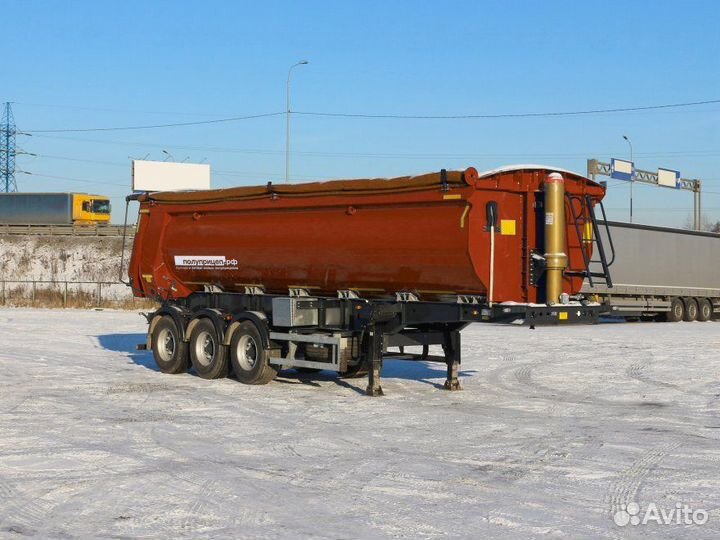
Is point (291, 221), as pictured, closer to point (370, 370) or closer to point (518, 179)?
point (370, 370)

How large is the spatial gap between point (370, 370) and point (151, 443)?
462cm

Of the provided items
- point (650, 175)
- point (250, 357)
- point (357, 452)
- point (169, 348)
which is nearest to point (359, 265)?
point (250, 357)

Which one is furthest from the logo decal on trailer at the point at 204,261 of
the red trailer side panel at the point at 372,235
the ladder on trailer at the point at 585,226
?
the ladder on trailer at the point at 585,226

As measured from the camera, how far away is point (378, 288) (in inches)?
551

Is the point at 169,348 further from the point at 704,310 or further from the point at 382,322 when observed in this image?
the point at 704,310

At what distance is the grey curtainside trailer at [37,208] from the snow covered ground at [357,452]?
5910cm

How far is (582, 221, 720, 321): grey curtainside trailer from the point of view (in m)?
33.8

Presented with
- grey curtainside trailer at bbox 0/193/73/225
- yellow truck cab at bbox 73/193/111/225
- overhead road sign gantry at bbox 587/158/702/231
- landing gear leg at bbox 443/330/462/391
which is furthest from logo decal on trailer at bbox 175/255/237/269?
yellow truck cab at bbox 73/193/111/225

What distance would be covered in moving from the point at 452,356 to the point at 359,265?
2.16m

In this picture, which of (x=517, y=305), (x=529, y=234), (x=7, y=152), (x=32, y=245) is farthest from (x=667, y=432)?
(x=7, y=152)

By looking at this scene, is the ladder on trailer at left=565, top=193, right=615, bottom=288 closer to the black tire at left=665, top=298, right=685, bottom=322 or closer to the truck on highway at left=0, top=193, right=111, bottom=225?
the black tire at left=665, top=298, right=685, bottom=322

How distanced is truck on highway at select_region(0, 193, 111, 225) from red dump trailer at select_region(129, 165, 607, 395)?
60.3m

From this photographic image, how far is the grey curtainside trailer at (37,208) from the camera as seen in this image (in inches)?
2931

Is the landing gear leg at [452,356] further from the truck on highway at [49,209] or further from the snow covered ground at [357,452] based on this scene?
the truck on highway at [49,209]
